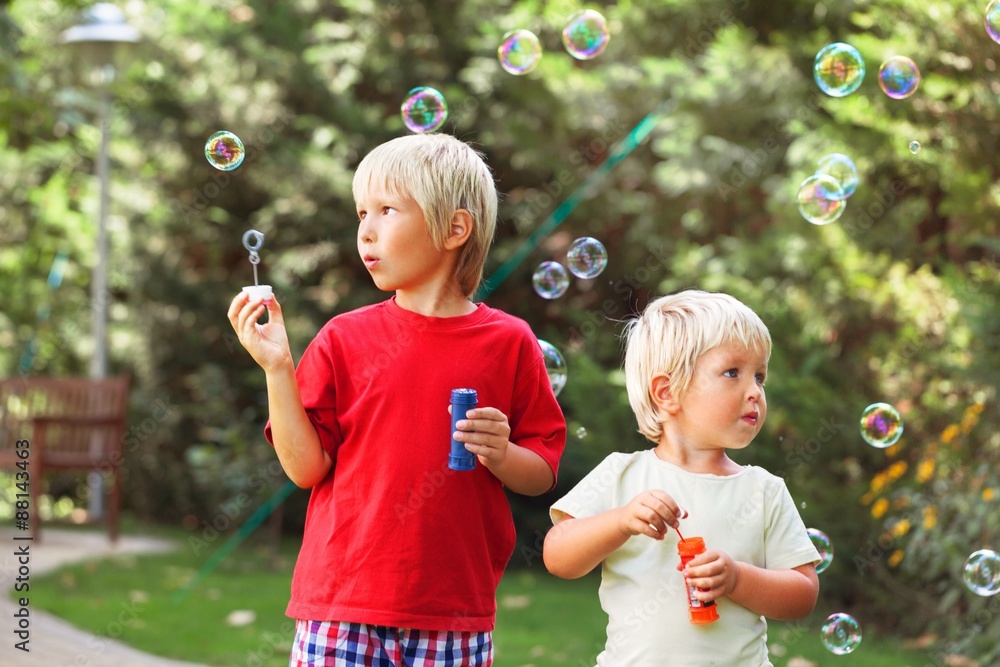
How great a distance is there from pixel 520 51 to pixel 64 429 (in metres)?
5.44

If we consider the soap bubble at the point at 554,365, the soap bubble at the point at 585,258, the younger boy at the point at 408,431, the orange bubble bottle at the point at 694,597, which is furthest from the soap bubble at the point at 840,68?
the orange bubble bottle at the point at 694,597

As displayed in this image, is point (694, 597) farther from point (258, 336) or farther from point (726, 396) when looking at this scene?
point (258, 336)

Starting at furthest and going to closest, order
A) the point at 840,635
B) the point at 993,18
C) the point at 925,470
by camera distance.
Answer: the point at 925,470
the point at 993,18
the point at 840,635

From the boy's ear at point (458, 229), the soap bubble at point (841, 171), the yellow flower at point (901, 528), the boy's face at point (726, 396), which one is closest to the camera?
the boy's face at point (726, 396)

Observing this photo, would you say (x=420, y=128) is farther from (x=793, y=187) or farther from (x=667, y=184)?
(x=667, y=184)

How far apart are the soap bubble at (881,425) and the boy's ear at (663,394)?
72.2 inches

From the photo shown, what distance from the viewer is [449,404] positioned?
7.41 ft

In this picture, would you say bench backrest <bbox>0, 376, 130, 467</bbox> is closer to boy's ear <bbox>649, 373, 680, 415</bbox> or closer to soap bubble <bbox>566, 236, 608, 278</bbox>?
soap bubble <bbox>566, 236, 608, 278</bbox>

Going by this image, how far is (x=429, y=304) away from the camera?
2.35m

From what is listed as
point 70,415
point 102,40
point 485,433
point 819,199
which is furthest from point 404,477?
Result: point 102,40

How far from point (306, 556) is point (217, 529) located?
655cm

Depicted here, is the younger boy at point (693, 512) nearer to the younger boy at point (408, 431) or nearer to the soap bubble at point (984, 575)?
the younger boy at point (408, 431)

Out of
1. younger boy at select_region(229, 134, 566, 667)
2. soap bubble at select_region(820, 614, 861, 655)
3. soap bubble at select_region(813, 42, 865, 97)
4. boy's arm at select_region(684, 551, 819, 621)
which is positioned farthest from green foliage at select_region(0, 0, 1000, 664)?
younger boy at select_region(229, 134, 566, 667)

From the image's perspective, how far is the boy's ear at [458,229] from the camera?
2.33m
